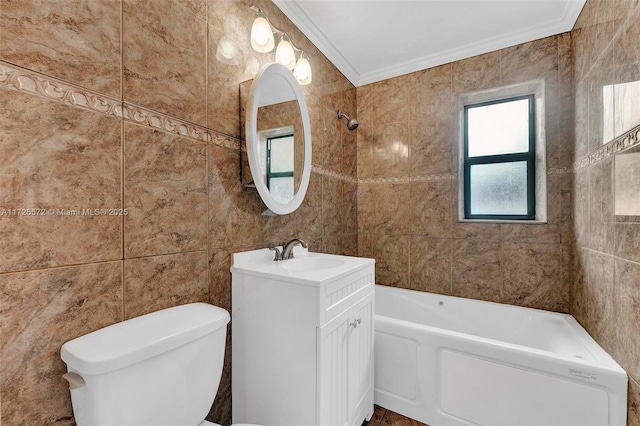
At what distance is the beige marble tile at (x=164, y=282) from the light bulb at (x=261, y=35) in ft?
3.79

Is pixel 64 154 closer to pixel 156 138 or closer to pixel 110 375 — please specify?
pixel 156 138

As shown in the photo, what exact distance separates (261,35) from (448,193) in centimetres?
180

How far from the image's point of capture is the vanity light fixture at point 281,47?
4.95 feet

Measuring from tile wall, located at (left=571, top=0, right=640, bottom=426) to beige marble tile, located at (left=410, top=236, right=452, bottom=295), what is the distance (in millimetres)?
799

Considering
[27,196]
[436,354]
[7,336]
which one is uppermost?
[27,196]

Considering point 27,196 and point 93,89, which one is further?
point 93,89

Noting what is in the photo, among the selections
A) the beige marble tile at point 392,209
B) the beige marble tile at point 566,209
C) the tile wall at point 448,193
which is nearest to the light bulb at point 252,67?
the tile wall at point 448,193

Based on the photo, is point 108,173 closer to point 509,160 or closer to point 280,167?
point 280,167

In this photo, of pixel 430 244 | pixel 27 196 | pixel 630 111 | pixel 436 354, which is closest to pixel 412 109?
pixel 430 244

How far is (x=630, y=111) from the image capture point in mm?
1156

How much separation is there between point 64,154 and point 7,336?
1.66ft

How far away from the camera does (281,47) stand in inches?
66.7

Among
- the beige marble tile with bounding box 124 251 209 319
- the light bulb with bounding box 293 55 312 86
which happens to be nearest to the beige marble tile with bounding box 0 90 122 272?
the beige marble tile with bounding box 124 251 209 319

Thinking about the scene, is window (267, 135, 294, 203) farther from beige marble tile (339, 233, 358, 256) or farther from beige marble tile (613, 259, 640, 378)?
beige marble tile (613, 259, 640, 378)
